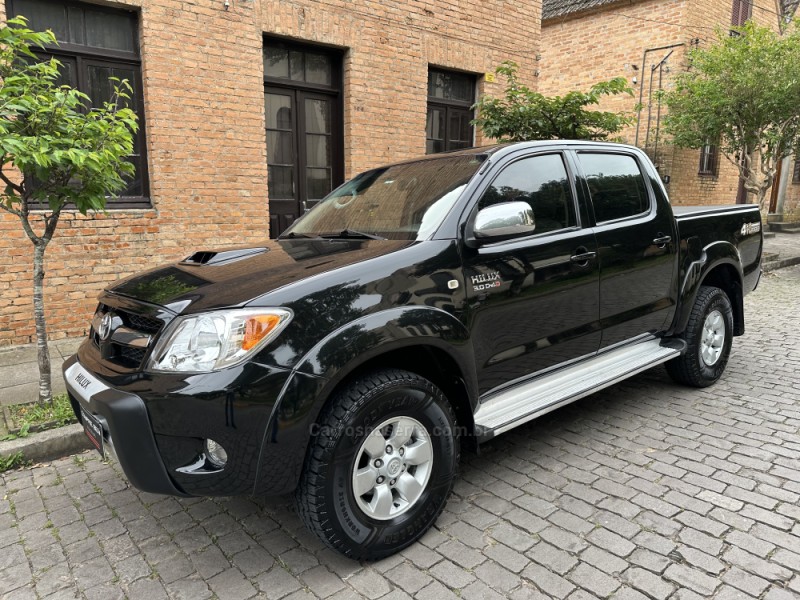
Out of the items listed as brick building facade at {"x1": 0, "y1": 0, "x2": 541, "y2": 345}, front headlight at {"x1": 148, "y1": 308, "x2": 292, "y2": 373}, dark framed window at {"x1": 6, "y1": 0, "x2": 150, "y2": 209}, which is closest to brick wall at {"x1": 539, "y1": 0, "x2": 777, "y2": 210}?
brick building facade at {"x1": 0, "y1": 0, "x2": 541, "y2": 345}

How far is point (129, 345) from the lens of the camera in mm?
2463

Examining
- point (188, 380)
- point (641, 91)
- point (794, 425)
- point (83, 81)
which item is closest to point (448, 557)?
point (188, 380)

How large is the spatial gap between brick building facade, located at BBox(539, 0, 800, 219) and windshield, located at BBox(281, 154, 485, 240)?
10880mm

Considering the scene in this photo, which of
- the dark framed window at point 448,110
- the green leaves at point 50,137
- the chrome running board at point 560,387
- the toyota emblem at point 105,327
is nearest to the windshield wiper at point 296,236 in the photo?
the toyota emblem at point 105,327

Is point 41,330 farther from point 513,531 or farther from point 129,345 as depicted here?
point 513,531

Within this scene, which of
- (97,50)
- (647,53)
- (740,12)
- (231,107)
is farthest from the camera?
(740,12)

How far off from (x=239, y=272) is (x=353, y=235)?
29.7 inches

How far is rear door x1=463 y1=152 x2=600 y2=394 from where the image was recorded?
287 cm

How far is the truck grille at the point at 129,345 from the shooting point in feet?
7.89

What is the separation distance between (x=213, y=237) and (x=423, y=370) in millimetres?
4875

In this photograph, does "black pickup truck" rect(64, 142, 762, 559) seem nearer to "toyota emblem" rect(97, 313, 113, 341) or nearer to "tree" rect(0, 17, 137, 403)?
"toyota emblem" rect(97, 313, 113, 341)

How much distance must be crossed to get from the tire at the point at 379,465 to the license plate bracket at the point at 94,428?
0.92 meters

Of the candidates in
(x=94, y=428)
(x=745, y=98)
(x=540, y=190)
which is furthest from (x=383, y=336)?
(x=745, y=98)

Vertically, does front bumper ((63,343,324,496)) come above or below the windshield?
below
